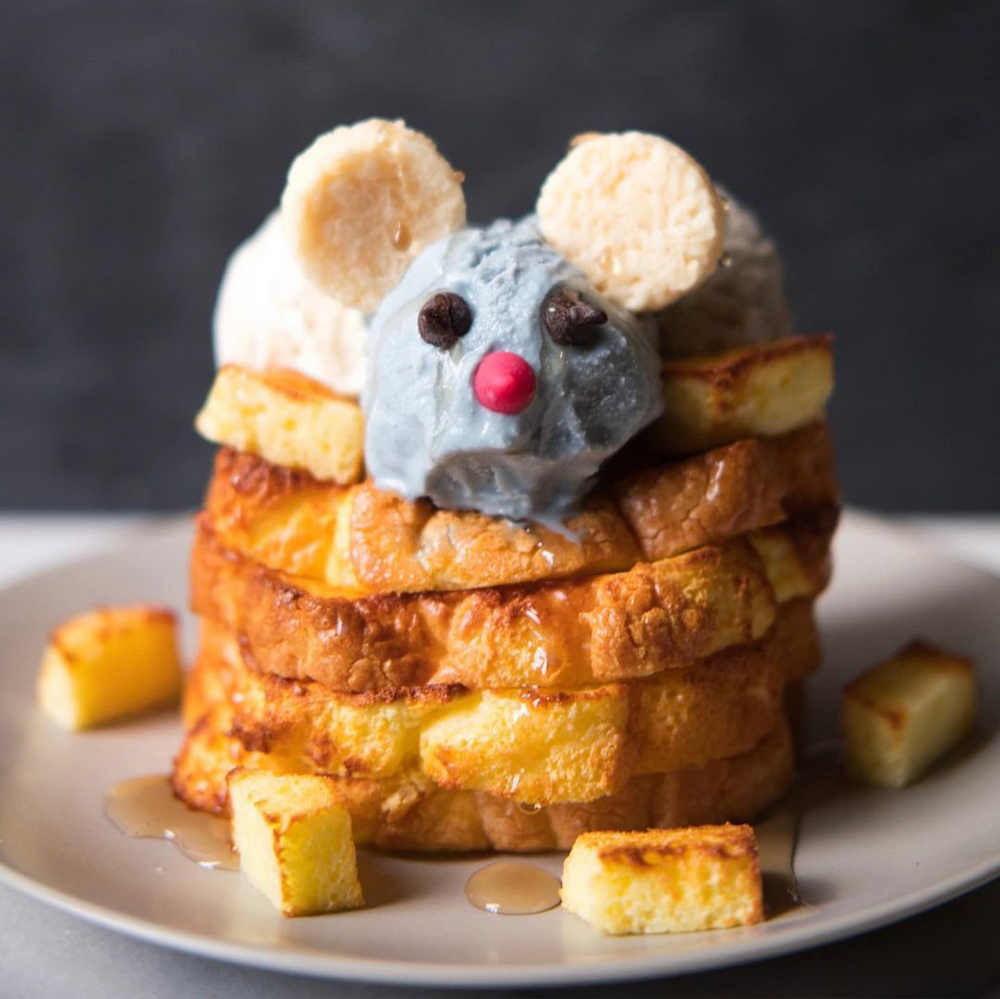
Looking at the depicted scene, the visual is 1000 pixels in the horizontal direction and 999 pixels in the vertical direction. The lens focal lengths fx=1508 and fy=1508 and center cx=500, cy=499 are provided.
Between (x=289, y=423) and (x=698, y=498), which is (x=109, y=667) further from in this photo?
(x=698, y=498)

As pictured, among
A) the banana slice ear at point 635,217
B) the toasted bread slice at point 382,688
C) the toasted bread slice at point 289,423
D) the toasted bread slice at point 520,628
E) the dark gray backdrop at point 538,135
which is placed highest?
the dark gray backdrop at point 538,135

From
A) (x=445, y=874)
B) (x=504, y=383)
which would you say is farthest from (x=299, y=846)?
(x=504, y=383)

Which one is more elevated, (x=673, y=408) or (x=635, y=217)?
(x=635, y=217)

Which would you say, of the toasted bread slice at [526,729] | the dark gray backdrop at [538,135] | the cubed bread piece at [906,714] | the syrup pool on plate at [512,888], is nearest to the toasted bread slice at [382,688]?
the toasted bread slice at [526,729]

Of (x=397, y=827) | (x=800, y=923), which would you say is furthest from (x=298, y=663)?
(x=800, y=923)

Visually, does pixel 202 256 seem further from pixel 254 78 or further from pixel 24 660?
pixel 24 660

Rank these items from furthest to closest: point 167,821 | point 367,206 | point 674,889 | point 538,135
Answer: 1. point 538,135
2. point 167,821
3. point 367,206
4. point 674,889

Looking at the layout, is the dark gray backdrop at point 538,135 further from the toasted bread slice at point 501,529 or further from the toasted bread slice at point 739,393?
the toasted bread slice at point 501,529
